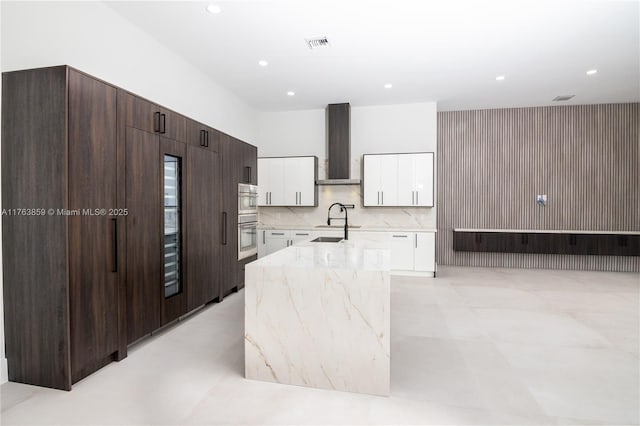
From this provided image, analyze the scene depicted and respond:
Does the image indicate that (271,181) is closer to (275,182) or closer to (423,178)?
(275,182)

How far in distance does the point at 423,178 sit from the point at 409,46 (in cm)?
249

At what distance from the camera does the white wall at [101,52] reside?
2.45 m

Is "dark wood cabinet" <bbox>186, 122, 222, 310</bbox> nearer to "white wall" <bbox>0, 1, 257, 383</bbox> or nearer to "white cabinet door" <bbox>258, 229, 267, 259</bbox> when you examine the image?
"white wall" <bbox>0, 1, 257, 383</bbox>

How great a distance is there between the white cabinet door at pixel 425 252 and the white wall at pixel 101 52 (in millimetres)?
3870

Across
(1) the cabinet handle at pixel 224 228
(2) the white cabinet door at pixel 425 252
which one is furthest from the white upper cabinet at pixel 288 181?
(1) the cabinet handle at pixel 224 228

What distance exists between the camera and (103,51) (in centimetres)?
321

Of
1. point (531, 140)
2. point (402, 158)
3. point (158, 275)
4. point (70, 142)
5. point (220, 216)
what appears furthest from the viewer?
point (531, 140)

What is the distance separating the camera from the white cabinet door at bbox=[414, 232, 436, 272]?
5840 mm

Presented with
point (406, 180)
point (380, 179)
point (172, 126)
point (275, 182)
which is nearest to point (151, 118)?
point (172, 126)

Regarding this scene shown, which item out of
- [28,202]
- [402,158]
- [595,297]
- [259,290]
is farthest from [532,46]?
[28,202]

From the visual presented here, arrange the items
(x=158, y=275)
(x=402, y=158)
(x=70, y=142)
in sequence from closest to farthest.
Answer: (x=70, y=142), (x=158, y=275), (x=402, y=158)

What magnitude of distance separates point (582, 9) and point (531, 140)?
379 cm

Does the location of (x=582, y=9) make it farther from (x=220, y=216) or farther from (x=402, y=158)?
(x=220, y=216)

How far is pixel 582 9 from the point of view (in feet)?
10.6
